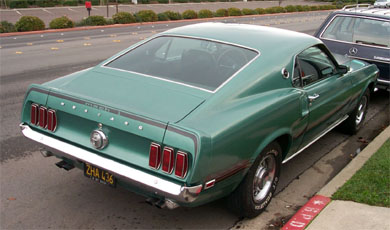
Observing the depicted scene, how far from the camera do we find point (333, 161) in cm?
578

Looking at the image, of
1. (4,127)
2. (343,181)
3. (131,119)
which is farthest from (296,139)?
(4,127)

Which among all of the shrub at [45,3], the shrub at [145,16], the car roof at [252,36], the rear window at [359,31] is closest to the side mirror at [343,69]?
the car roof at [252,36]

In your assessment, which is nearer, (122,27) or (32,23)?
(32,23)

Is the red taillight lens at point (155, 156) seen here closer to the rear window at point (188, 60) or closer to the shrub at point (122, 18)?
the rear window at point (188, 60)

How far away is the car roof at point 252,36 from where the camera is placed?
4.51 metres

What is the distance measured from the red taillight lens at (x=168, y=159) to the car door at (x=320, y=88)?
184 centimetres

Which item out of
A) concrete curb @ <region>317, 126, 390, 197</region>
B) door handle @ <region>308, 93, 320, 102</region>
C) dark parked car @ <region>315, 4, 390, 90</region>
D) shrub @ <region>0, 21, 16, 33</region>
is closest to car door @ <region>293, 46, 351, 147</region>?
door handle @ <region>308, 93, 320, 102</region>

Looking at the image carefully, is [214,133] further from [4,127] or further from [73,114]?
[4,127]

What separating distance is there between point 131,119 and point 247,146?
3.27ft

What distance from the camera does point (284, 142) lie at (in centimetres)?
440

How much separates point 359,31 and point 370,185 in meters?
4.75

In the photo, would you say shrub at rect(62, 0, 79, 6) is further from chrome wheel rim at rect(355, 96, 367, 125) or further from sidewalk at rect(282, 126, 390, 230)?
sidewalk at rect(282, 126, 390, 230)

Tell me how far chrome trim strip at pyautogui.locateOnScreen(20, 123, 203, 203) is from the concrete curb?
196cm

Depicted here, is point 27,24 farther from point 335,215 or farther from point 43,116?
point 335,215
